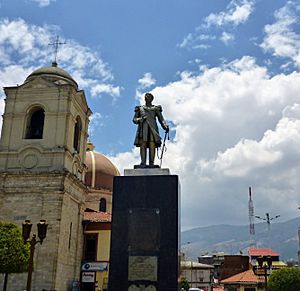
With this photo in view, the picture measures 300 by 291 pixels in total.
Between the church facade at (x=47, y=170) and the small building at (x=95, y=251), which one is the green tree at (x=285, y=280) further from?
the church facade at (x=47, y=170)

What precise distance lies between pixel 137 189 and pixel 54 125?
950 inches

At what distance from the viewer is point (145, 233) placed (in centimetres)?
1173

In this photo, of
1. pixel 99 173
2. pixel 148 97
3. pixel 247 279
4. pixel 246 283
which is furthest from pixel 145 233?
pixel 247 279

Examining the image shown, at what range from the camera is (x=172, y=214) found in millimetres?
11883

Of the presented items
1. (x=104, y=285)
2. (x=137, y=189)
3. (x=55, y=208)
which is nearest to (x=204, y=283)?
(x=104, y=285)

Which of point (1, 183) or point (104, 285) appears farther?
point (104, 285)

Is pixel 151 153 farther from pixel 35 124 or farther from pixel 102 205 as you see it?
pixel 102 205

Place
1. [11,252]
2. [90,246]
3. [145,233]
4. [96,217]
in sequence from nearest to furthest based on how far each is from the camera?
[145,233] < [11,252] < [90,246] < [96,217]

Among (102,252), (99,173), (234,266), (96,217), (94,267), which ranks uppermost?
(99,173)

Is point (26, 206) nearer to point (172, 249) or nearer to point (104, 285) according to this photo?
point (104, 285)

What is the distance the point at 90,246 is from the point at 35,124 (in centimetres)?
1154

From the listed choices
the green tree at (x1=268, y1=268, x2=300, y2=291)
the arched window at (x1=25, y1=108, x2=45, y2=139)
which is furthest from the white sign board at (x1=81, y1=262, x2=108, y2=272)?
the green tree at (x1=268, y1=268, x2=300, y2=291)

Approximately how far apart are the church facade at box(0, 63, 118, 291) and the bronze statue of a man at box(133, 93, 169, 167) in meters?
20.8

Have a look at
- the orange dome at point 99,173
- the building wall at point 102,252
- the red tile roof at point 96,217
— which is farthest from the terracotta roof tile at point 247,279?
the building wall at point 102,252
